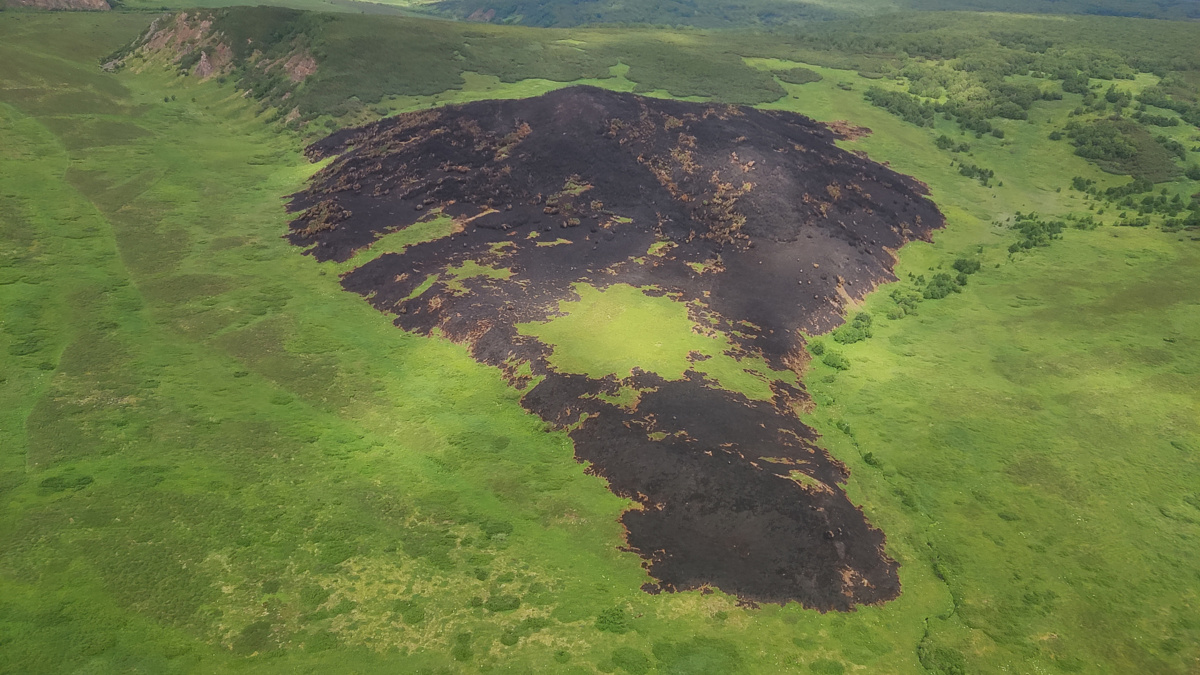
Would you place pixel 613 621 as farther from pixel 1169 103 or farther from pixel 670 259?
pixel 1169 103

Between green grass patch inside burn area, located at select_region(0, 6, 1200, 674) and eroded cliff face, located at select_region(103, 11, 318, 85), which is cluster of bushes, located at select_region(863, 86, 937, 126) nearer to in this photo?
green grass patch inside burn area, located at select_region(0, 6, 1200, 674)

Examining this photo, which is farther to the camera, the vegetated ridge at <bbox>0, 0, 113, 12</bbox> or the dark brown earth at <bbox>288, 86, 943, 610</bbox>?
the vegetated ridge at <bbox>0, 0, 113, 12</bbox>

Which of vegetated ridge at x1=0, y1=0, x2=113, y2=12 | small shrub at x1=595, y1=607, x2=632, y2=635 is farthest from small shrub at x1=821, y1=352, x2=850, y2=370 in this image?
vegetated ridge at x1=0, y1=0, x2=113, y2=12

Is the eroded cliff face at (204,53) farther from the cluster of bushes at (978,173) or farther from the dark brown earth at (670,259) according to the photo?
the cluster of bushes at (978,173)

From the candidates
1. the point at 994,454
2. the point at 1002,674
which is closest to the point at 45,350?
the point at 1002,674

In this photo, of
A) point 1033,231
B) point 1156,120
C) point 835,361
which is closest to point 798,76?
point 1156,120

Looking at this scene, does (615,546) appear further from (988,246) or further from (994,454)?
(988,246)

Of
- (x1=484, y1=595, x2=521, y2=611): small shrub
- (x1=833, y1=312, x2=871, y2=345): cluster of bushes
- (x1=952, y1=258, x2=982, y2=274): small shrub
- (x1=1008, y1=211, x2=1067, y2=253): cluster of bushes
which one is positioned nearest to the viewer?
(x1=484, y1=595, x2=521, y2=611): small shrub
